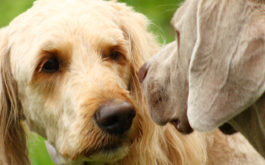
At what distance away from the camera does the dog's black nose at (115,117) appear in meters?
3.30

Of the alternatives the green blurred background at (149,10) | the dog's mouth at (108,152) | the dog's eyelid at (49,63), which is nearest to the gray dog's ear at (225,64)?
the dog's mouth at (108,152)

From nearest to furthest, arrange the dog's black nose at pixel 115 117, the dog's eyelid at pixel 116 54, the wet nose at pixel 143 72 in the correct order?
the dog's black nose at pixel 115 117
the wet nose at pixel 143 72
the dog's eyelid at pixel 116 54

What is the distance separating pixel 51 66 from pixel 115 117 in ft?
2.03

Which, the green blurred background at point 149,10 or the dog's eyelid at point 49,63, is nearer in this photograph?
the dog's eyelid at point 49,63

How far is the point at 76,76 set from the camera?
355cm

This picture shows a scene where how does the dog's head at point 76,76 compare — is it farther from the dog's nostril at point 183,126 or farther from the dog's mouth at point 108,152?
the dog's nostril at point 183,126

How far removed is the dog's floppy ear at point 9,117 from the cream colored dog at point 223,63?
1.36 m

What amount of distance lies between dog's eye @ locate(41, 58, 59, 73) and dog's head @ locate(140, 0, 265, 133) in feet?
3.05

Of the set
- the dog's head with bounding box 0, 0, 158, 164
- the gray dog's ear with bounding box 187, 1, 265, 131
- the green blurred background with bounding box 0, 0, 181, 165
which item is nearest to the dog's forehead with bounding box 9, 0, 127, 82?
the dog's head with bounding box 0, 0, 158, 164

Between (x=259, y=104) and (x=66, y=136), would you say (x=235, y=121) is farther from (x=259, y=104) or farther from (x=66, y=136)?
(x=66, y=136)

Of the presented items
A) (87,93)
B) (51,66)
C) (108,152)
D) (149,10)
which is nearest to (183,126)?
(108,152)

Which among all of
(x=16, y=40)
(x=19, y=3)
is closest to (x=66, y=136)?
(x=16, y=40)

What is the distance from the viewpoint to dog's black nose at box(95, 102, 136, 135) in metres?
3.30

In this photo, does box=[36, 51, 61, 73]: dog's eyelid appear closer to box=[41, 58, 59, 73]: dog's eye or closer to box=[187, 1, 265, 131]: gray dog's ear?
box=[41, 58, 59, 73]: dog's eye
